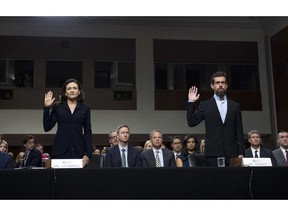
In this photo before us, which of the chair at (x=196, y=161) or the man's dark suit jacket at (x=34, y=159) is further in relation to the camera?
the man's dark suit jacket at (x=34, y=159)

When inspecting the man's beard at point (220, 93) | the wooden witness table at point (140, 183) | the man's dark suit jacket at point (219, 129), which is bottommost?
the wooden witness table at point (140, 183)

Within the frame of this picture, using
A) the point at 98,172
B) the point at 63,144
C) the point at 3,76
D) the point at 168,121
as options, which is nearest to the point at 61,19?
the point at 3,76

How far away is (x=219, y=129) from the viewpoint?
2721 mm

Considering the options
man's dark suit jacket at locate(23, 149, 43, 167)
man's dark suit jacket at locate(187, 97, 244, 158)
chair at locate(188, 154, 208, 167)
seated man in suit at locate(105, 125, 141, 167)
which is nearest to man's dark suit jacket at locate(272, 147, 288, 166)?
chair at locate(188, 154, 208, 167)

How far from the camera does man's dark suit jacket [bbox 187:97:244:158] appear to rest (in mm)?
2662

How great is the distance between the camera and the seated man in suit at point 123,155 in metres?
3.79

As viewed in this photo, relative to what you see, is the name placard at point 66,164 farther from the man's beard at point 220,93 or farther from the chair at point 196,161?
the chair at point 196,161

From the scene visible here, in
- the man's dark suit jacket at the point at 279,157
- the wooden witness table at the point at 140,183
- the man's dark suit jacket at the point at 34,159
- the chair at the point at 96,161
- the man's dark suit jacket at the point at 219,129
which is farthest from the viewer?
the man's dark suit jacket at the point at 34,159

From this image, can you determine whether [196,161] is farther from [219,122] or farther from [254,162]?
[254,162]

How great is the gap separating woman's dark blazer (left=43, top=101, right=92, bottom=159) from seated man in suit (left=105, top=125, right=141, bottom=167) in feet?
3.51

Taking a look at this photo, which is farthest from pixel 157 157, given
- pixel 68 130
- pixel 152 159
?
pixel 68 130

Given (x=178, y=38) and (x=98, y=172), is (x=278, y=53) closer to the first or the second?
(x=178, y=38)

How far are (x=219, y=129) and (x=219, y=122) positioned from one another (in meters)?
0.05

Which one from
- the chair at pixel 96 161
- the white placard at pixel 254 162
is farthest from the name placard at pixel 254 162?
the chair at pixel 96 161
